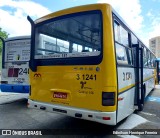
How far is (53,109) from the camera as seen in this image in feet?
16.5

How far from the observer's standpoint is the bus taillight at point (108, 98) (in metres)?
4.25

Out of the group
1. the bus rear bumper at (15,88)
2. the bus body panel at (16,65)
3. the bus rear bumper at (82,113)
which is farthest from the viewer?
the bus body panel at (16,65)

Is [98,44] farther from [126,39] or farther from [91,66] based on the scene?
[126,39]

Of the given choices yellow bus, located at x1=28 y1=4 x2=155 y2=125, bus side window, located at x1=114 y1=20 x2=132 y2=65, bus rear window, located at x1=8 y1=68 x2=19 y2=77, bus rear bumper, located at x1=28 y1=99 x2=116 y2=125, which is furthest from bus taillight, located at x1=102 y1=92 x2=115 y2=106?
bus rear window, located at x1=8 y1=68 x2=19 y2=77

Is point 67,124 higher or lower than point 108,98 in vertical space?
lower

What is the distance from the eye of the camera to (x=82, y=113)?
14.8 ft

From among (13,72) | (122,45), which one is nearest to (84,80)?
(122,45)

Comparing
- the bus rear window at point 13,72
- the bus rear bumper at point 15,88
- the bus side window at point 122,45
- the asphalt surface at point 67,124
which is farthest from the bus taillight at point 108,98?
the bus rear window at point 13,72

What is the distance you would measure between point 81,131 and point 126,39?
268 centimetres

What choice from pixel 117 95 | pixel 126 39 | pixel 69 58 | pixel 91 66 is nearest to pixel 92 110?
pixel 117 95

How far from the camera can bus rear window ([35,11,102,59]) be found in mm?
4527

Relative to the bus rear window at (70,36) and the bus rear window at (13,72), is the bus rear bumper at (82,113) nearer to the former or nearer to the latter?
the bus rear window at (70,36)

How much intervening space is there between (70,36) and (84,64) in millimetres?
941

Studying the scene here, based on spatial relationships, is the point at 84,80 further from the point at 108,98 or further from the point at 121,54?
the point at 121,54
